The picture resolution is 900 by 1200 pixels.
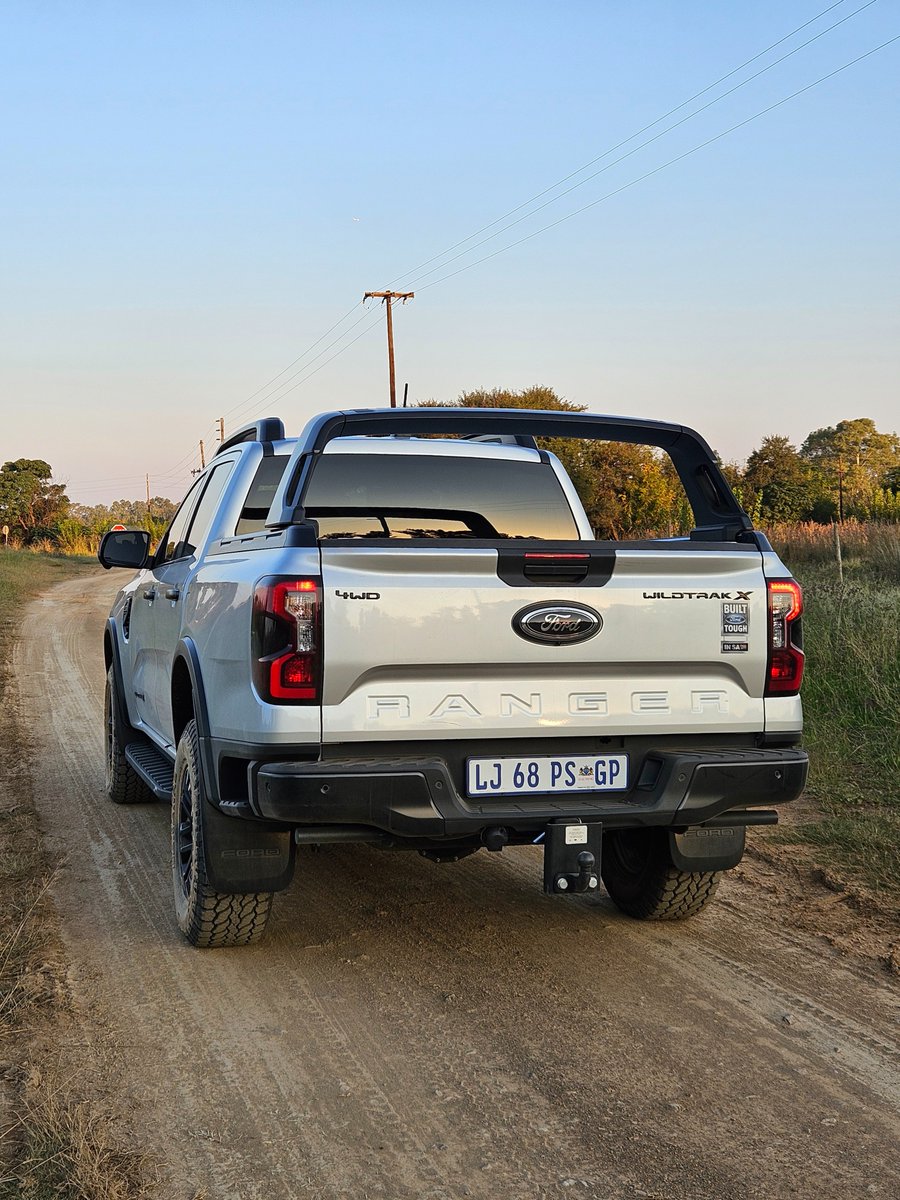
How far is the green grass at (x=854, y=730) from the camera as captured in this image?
5.97 metres

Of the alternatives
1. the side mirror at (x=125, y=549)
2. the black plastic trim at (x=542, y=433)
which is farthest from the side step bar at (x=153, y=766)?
Result: the black plastic trim at (x=542, y=433)

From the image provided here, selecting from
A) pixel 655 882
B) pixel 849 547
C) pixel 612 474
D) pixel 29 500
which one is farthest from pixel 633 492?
pixel 655 882

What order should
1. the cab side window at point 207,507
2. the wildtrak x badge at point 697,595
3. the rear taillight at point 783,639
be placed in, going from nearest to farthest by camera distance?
the wildtrak x badge at point 697,595 < the rear taillight at point 783,639 < the cab side window at point 207,507

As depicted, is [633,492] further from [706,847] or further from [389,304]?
[706,847]

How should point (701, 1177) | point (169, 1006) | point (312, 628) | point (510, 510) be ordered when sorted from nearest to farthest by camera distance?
point (701, 1177) < point (312, 628) < point (169, 1006) < point (510, 510)

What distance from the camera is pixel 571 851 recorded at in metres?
3.98

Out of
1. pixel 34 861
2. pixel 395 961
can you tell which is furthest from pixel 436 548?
pixel 34 861

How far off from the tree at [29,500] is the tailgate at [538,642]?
74750 mm

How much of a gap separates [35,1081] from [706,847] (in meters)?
2.46

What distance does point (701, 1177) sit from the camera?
2.93 meters

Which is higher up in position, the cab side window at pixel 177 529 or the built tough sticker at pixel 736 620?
the cab side window at pixel 177 529

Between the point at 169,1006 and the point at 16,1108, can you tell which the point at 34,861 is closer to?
the point at 169,1006

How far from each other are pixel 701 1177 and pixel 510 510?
127 inches

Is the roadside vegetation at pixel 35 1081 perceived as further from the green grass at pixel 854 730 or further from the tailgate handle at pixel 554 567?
the green grass at pixel 854 730
